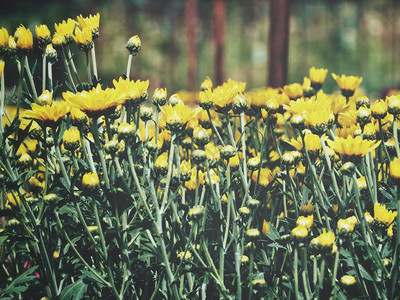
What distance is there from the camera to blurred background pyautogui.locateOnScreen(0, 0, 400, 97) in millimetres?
7848

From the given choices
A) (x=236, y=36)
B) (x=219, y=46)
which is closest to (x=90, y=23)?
(x=219, y=46)

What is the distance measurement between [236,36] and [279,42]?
734cm

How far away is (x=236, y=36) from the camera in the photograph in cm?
930

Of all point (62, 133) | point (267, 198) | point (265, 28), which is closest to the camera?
point (62, 133)

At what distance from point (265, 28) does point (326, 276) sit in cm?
872

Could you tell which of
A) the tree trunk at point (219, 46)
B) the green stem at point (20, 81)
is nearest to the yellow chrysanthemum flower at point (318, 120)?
the green stem at point (20, 81)

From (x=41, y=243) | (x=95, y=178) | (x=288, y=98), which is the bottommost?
(x=41, y=243)

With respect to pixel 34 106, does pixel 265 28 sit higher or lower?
higher

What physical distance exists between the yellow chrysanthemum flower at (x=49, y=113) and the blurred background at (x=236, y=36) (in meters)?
6.33

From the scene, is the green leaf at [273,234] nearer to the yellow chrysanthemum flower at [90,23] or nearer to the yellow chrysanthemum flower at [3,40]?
the yellow chrysanthemum flower at [90,23]

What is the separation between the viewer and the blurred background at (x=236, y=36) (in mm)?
7848

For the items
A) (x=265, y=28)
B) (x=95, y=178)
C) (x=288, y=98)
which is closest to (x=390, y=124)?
(x=288, y=98)

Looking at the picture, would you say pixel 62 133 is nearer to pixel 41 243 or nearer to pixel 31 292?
pixel 41 243

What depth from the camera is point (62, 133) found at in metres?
1.09
